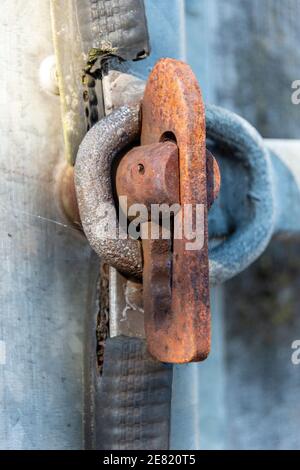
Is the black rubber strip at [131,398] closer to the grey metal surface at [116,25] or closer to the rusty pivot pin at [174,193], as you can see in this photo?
the rusty pivot pin at [174,193]

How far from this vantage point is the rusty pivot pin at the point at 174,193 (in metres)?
0.75

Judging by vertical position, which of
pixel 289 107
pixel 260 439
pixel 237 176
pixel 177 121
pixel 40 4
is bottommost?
pixel 260 439

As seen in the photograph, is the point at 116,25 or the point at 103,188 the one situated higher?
the point at 116,25

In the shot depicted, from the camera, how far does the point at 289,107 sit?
1633 millimetres

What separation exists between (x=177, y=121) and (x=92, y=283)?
284 millimetres

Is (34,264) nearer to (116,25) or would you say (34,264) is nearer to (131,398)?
(131,398)

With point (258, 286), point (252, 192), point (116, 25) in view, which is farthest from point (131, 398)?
point (258, 286)

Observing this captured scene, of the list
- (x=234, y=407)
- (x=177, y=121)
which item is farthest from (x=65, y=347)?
(x=234, y=407)

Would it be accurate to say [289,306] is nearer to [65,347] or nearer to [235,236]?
[235,236]

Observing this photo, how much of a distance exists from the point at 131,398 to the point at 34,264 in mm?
212

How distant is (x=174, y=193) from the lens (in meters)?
0.76

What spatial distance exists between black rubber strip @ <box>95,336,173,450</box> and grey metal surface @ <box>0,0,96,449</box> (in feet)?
0.16

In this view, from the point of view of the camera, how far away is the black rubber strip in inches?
35.6
